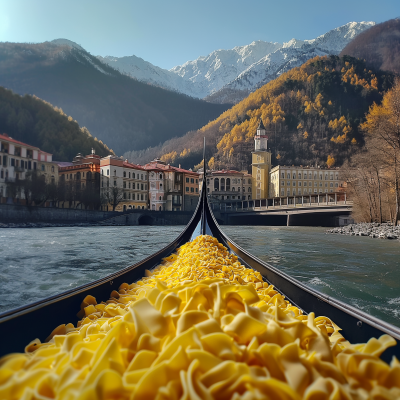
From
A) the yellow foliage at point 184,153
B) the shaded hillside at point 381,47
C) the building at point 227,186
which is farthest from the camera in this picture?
the shaded hillside at point 381,47

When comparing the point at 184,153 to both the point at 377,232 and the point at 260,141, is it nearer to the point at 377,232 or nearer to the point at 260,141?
the point at 260,141

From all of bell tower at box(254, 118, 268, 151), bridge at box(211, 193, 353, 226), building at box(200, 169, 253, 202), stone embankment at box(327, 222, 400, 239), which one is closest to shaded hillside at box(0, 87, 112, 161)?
building at box(200, 169, 253, 202)

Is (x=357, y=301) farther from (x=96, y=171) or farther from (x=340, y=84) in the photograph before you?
(x=340, y=84)

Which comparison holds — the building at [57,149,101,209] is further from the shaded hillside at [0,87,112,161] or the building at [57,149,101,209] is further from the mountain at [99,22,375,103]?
the mountain at [99,22,375,103]

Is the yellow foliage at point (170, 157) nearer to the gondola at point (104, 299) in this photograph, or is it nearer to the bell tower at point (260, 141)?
the bell tower at point (260, 141)

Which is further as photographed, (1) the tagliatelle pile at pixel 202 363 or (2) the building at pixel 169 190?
(2) the building at pixel 169 190

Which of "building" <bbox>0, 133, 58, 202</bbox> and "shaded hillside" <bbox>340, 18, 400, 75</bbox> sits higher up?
"shaded hillside" <bbox>340, 18, 400, 75</bbox>

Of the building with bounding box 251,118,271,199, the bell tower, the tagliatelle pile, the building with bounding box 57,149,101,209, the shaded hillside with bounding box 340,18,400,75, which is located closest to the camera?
the tagliatelle pile

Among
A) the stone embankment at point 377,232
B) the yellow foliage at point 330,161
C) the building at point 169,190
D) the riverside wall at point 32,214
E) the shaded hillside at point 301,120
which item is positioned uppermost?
the shaded hillside at point 301,120

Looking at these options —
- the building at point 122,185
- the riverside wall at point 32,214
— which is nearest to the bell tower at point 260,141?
the building at point 122,185
